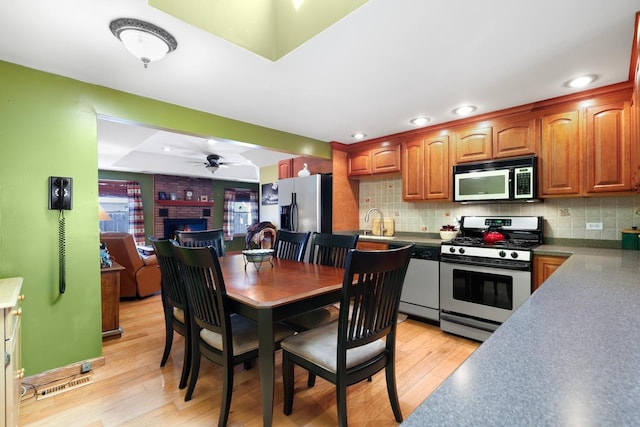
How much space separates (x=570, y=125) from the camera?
101 inches

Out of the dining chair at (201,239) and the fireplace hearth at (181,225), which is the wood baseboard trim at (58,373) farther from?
the fireplace hearth at (181,225)

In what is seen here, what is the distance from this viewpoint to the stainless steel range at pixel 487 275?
100 inches

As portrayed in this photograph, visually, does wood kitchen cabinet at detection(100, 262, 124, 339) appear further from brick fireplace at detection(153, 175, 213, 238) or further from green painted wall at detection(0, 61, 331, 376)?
brick fireplace at detection(153, 175, 213, 238)

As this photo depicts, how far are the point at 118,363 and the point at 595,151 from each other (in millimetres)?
4254

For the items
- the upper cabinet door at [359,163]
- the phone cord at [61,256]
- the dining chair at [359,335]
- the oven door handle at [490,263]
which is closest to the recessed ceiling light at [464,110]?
the upper cabinet door at [359,163]

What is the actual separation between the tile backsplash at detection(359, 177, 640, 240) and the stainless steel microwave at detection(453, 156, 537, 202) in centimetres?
32

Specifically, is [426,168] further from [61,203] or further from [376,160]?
[61,203]

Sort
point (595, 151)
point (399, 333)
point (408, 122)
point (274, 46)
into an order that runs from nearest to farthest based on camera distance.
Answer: point (274, 46) < point (595, 151) < point (399, 333) < point (408, 122)

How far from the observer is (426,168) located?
11.5 feet

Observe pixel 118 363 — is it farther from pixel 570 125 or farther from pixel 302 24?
pixel 570 125

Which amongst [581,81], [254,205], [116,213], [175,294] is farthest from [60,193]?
[254,205]

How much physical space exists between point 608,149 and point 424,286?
1931 millimetres

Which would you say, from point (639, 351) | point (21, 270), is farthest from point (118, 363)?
point (639, 351)

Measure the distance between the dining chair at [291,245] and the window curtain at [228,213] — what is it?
5.69 m
